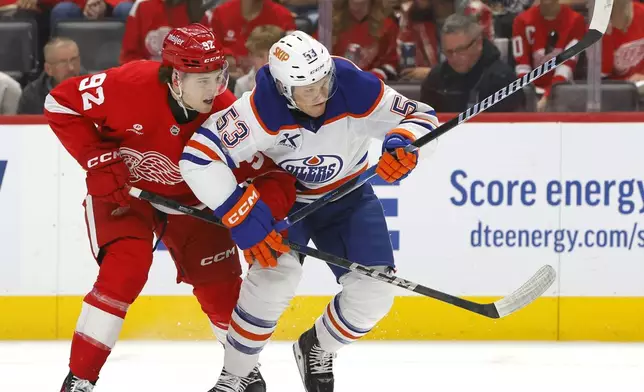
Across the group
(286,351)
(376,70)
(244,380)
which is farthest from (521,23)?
(244,380)

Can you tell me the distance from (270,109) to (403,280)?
0.68m

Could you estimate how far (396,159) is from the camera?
11.5 feet

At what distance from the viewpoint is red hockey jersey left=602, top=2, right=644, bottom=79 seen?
5008 mm

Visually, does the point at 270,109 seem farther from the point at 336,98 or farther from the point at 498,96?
the point at 498,96

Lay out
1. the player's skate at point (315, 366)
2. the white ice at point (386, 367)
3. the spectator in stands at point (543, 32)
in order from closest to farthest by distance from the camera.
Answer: the player's skate at point (315, 366), the white ice at point (386, 367), the spectator in stands at point (543, 32)

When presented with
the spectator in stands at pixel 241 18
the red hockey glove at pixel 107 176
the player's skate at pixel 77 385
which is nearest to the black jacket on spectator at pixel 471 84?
the spectator in stands at pixel 241 18

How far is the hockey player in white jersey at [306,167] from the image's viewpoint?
347cm

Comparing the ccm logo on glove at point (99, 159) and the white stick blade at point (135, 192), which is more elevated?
the ccm logo on glove at point (99, 159)

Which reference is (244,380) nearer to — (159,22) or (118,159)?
(118,159)

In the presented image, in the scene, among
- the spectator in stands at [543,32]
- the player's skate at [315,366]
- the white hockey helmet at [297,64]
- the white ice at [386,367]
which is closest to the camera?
the white hockey helmet at [297,64]

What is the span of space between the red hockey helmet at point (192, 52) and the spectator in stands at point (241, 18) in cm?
140

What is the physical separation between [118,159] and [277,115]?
0.51m

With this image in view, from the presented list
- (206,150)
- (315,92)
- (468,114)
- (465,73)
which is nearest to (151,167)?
(206,150)

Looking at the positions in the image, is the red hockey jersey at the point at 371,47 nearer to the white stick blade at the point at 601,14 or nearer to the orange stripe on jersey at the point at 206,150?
the white stick blade at the point at 601,14
